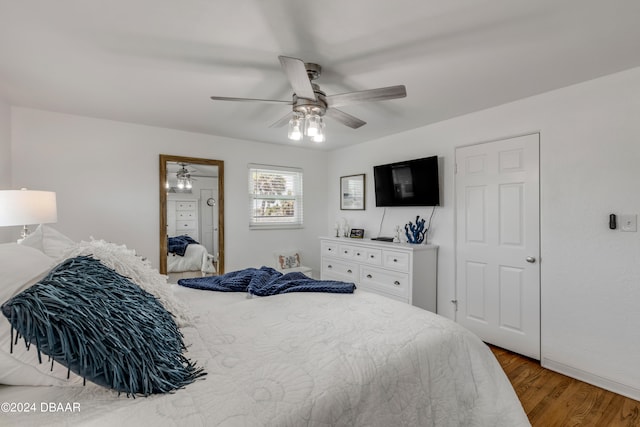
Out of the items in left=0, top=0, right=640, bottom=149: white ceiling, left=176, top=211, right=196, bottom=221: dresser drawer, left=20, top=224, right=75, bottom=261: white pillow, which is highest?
left=0, top=0, right=640, bottom=149: white ceiling

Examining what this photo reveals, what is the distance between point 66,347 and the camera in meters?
0.78

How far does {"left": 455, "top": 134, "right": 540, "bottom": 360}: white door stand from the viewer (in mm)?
2666

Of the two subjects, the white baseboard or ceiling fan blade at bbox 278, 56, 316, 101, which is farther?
the white baseboard

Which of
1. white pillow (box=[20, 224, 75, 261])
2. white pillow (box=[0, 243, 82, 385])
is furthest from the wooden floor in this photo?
white pillow (box=[20, 224, 75, 261])

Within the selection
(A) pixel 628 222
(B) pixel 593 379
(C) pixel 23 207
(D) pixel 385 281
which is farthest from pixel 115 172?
(B) pixel 593 379

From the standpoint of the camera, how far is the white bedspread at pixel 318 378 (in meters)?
0.83

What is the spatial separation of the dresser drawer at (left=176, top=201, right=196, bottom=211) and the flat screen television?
94.1 inches

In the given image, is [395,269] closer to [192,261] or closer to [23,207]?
[192,261]

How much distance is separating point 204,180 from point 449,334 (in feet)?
11.3

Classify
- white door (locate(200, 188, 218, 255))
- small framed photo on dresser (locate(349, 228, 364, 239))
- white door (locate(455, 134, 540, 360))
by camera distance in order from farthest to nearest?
small framed photo on dresser (locate(349, 228, 364, 239)) → white door (locate(200, 188, 218, 255)) → white door (locate(455, 134, 540, 360))

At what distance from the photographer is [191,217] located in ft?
12.4

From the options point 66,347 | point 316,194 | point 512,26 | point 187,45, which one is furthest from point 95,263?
point 316,194

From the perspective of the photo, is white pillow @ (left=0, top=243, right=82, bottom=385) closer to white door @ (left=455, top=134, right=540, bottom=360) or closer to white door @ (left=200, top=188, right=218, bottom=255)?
white door @ (left=200, top=188, right=218, bottom=255)

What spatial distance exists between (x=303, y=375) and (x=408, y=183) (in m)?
3.00
